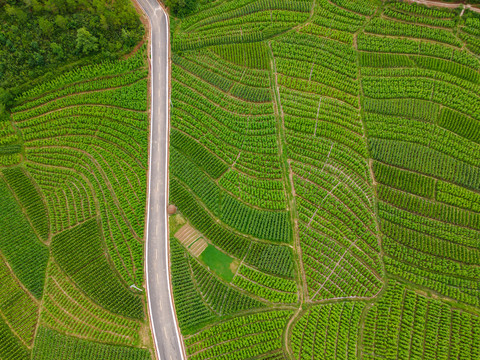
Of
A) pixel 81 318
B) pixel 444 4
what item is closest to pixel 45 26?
pixel 81 318

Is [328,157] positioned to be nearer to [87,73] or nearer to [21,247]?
[87,73]

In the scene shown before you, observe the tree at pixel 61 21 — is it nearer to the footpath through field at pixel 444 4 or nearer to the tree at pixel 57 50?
the tree at pixel 57 50

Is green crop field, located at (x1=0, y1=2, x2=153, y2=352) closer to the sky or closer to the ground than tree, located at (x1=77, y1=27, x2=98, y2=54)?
closer to the ground

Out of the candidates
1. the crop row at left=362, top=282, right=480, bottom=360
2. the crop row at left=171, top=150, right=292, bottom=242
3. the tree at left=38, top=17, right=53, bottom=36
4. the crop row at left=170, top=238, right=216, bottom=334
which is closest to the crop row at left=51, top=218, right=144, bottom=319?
the crop row at left=170, top=238, right=216, bottom=334

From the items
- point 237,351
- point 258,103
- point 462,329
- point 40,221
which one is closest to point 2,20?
point 40,221

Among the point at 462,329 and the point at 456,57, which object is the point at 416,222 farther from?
the point at 456,57

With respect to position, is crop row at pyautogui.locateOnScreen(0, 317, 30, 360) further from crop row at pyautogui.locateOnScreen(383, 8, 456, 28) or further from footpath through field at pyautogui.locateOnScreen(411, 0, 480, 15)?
footpath through field at pyautogui.locateOnScreen(411, 0, 480, 15)
